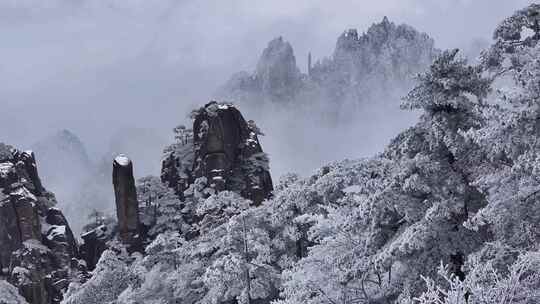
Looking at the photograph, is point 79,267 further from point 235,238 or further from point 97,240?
point 235,238

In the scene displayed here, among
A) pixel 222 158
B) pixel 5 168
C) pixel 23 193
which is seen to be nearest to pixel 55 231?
pixel 23 193

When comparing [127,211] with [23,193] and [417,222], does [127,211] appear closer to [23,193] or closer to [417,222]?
[23,193]

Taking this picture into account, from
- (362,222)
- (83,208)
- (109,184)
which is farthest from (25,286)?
(109,184)

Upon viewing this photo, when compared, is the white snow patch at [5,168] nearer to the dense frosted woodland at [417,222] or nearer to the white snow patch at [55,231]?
the white snow patch at [55,231]

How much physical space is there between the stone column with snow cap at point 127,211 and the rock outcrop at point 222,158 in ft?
14.1

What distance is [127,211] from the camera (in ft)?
160

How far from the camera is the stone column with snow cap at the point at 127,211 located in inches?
1890

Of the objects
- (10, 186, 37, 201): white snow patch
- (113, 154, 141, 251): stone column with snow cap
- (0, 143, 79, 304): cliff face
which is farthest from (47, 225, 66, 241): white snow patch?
(113, 154, 141, 251): stone column with snow cap

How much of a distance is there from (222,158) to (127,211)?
9.08m

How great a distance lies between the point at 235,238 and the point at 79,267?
33230 mm

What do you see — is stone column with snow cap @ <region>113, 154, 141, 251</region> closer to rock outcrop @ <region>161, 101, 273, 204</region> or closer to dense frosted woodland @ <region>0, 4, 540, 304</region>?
rock outcrop @ <region>161, 101, 273, 204</region>

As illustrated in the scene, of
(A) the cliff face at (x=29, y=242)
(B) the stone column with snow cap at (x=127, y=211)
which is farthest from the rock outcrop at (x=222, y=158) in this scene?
(A) the cliff face at (x=29, y=242)

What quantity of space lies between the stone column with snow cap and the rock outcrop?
4.31 meters

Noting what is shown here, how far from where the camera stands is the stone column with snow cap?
1890 inches
